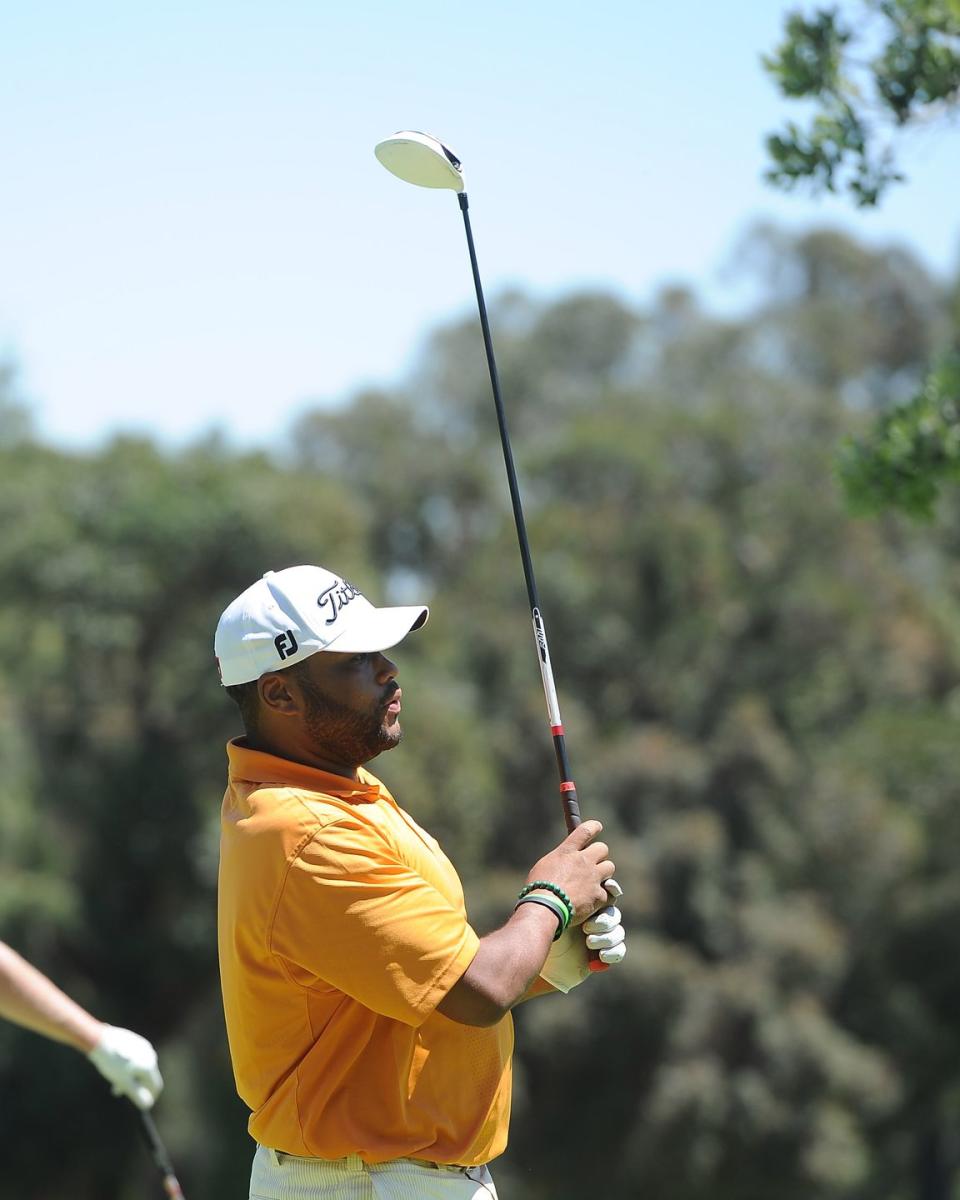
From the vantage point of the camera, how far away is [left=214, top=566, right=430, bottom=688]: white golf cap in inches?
128

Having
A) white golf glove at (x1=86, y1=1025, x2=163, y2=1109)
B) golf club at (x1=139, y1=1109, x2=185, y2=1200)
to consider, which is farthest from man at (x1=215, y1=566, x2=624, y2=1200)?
golf club at (x1=139, y1=1109, x2=185, y2=1200)

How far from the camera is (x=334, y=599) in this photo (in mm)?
3320

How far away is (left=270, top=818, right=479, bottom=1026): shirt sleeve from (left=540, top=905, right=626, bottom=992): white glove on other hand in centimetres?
38

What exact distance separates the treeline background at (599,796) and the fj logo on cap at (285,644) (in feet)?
55.6

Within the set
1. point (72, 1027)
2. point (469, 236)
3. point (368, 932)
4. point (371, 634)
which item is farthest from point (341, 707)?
point (72, 1027)

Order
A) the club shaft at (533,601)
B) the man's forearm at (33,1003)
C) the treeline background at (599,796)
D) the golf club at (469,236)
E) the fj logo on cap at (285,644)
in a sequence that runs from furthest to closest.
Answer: the treeline background at (599,796)
the man's forearm at (33,1003)
the golf club at (469,236)
the club shaft at (533,601)
the fj logo on cap at (285,644)

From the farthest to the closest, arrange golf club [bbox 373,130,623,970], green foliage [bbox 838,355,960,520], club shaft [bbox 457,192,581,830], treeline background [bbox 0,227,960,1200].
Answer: treeline background [bbox 0,227,960,1200] < green foliage [bbox 838,355,960,520] < golf club [bbox 373,130,623,970] < club shaft [bbox 457,192,581,830]

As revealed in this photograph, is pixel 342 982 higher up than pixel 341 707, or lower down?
lower down

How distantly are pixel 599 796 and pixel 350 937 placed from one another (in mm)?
19901

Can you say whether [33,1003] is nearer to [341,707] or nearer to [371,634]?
[341,707]

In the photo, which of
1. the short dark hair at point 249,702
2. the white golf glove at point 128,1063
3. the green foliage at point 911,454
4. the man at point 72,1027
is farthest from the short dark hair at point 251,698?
the green foliage at point 911,454

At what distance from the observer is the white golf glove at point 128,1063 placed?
4.76 metres

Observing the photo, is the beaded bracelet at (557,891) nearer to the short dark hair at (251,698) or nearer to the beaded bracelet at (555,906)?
the beaded bracelet at (555,906)

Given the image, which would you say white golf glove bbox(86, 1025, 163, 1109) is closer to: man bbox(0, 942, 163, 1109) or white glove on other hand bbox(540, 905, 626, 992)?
man bbox(0, 942, 163, 1109)
